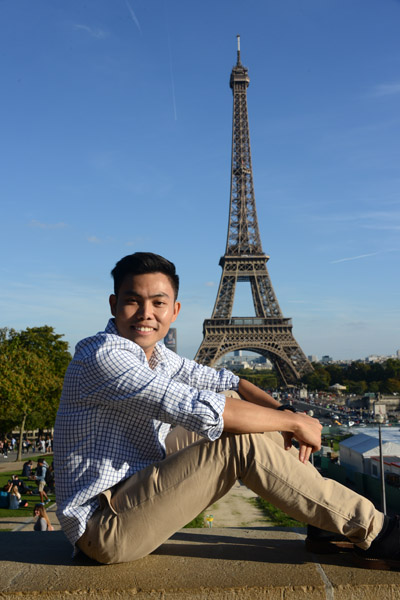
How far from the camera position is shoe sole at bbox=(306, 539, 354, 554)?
2652mm

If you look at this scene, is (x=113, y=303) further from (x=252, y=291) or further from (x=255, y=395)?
(x=252, y=291)

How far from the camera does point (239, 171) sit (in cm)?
6038

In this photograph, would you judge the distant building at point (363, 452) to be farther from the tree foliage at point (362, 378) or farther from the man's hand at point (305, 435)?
the tree foliage at point (362, 378)

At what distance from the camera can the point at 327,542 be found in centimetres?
265

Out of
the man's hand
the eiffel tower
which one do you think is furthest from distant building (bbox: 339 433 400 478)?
the eiffel tower

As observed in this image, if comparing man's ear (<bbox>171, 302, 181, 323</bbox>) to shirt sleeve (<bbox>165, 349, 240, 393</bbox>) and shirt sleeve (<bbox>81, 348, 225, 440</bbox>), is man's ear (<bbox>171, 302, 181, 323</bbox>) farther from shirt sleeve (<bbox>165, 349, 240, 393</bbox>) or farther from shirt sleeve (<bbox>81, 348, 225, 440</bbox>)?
shirt sleeve (<bbox>81, 348, 225, 440</bbox>)

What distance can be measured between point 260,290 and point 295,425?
55217mm

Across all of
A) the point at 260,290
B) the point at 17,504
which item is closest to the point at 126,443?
the point at 17,504

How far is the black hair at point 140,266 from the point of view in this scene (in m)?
2.75

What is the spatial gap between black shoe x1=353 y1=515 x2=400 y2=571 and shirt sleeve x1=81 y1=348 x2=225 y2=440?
90cm

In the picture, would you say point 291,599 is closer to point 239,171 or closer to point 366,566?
Result: point 366,566

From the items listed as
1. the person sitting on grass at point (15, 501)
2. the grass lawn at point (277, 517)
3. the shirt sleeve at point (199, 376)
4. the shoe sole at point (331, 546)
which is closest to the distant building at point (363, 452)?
the grass lawn at point (277, 517)

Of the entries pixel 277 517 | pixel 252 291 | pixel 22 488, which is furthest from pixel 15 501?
pixel 252 291

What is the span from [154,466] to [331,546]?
989mm
